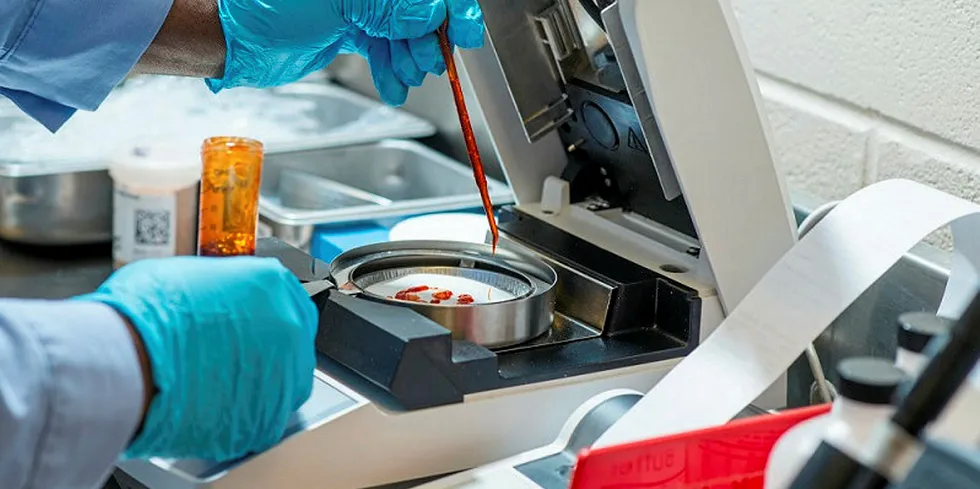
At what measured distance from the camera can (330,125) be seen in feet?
8.93

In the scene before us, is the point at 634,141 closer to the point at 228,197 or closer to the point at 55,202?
the point at 228,197

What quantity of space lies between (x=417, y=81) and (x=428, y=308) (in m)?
0.37

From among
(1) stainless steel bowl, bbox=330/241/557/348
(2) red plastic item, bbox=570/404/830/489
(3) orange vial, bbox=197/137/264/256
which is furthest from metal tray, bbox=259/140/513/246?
(2) red plastic item, bbox=570/404/830/489

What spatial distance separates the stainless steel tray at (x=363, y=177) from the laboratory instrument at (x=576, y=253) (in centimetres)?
52

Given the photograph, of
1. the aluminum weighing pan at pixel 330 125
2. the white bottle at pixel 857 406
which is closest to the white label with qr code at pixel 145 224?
the aluminum weighing pan at pixel 330 125

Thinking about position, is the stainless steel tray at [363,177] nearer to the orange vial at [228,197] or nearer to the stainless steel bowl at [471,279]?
the orange vial at [228,197]

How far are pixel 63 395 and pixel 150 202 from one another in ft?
3.30

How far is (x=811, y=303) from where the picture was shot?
3.98ft

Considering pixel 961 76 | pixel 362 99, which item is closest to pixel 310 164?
pixel 362 99

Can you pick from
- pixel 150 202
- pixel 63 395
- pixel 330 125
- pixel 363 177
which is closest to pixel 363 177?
pixel 363 177

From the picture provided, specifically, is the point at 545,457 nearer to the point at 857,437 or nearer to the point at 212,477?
the point at 212,477

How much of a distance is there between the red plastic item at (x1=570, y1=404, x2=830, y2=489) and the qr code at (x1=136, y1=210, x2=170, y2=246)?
1.12m

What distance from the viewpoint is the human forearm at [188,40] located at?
174 cm

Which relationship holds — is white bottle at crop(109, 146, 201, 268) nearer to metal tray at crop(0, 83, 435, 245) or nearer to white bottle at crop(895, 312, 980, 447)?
metal tray at crop(0, 83, 435, 245)
